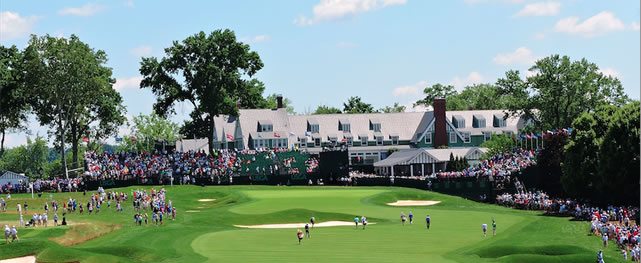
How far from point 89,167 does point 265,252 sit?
55018mm

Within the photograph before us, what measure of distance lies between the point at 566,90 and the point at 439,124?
18200 mm

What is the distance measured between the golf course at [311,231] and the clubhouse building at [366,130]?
121ft

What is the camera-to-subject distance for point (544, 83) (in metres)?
131

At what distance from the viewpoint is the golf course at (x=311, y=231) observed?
60.5 meters

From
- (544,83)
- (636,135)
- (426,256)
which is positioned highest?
(544,83)

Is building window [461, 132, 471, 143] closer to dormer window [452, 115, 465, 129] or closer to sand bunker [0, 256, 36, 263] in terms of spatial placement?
dormer window [452, 115, 465, 129]

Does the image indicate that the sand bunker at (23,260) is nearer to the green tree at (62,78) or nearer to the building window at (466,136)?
the green tree at (62,78)

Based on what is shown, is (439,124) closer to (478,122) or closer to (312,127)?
(478,122)

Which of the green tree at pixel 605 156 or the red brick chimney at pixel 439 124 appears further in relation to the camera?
the red brick chimney at pixel 439 124

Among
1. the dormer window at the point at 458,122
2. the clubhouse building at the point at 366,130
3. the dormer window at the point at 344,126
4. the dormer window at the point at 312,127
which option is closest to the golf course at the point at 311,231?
the clubhouse building at the point at 366,130

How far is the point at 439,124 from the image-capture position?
141750 millimetres

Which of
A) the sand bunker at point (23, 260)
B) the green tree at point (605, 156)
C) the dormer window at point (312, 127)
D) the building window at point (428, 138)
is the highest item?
the dormer window at point (312, 127)

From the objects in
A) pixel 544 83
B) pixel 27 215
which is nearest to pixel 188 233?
pixel 27 215

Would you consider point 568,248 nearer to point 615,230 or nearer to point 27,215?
point 615,230
